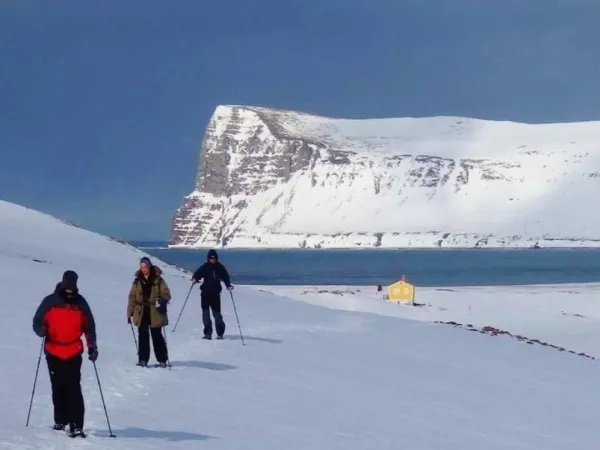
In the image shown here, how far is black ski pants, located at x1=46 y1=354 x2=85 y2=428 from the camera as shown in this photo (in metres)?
10.0

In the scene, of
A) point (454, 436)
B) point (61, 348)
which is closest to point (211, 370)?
point (454, 436)

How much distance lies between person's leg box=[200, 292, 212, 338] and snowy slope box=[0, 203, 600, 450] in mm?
392

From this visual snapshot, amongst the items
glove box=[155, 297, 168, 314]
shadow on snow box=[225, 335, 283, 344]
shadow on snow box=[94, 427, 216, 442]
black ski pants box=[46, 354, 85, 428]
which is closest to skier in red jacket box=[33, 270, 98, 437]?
black ski pants box=[46, 354, 85, 428]

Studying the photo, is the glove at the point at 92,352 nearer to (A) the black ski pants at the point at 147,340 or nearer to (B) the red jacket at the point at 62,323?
(B) the red jacket at the point at 62,323

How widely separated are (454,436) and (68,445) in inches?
197

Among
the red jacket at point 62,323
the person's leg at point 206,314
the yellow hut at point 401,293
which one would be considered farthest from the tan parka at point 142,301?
the yellow hut at point 401,293

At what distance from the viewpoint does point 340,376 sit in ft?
53.8

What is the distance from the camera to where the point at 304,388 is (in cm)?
1488

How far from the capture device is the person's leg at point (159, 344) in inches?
578

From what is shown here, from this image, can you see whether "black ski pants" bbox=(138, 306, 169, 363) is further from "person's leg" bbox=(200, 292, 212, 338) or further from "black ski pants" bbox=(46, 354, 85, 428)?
"black ski pants" bbox=(46, 354, 85, 428)

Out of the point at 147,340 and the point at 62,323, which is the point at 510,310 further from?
the point at 62,323

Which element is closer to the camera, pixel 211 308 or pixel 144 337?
pixel 144 337

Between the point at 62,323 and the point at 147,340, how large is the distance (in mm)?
4805

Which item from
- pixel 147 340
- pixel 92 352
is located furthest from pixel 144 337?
pixel 92 352
